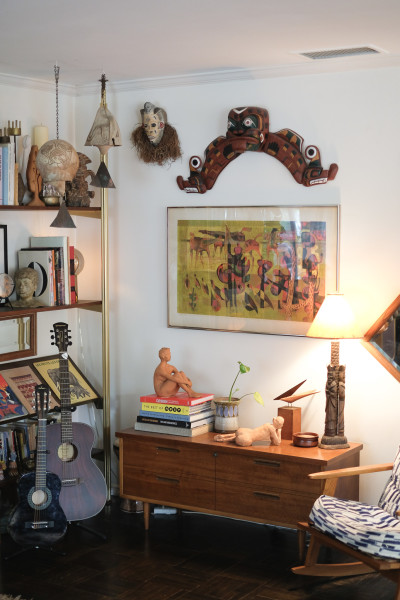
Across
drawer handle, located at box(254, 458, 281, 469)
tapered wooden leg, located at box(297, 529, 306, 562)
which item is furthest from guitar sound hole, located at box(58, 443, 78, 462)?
tapered wooden leg, located at box(297, 529, 306, 562)

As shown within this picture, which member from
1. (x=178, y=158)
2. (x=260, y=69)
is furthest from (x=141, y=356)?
(x=260, y=69)

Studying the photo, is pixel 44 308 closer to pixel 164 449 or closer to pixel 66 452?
pixel 66 452

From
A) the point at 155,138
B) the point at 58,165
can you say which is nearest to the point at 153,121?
the point at 155,138

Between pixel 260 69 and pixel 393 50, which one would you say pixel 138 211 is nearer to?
pixel 260 69

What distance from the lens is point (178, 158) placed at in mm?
4816

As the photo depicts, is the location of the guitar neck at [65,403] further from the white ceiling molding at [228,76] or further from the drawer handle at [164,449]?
the white ceiling molding at [228,76]

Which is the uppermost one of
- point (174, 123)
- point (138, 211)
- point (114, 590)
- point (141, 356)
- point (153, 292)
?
point (174, 123)

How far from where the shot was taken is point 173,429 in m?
4.46

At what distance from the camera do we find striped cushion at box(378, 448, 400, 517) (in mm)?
3770

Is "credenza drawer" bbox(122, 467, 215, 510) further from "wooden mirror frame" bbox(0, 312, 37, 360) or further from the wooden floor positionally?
"wooden mirror frame" bbox(0, 312, 37, 360)

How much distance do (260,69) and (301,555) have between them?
2.56 m

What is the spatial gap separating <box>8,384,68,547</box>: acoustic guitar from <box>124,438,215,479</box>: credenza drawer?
556 millimetres

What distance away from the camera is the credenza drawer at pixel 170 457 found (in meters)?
4.31

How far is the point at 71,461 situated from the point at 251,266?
1.45m
